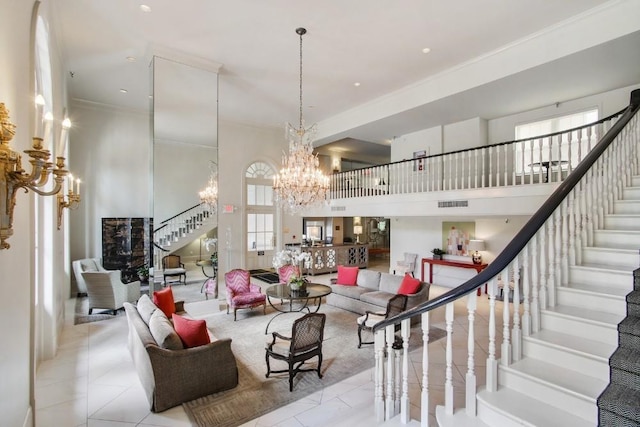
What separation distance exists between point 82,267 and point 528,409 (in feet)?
28.0

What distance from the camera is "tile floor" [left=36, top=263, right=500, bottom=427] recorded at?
9.85ft

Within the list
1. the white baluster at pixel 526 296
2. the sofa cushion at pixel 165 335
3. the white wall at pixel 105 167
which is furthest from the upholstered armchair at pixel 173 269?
the white baluster at pixel 526 296

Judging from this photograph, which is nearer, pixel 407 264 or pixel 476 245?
pixel 476 245

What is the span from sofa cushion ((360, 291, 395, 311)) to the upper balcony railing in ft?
9.00

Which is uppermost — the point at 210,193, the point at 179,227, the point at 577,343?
the point at 210,193

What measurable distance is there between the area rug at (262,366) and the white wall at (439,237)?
3.72 meters

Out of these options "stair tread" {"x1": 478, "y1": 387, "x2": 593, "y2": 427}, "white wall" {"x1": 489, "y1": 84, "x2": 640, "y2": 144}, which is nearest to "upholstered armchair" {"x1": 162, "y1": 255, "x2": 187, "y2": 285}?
"stair tread" {"x1": 478, "y1": 387, "x2": 593, "y2": 427}

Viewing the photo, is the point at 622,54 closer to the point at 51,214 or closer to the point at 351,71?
the point at 351,71

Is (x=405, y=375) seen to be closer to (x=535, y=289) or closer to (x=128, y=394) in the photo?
(x=535, y=289)

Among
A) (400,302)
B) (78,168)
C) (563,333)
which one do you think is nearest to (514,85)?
(400,302)

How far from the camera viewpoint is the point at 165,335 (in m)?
3.30

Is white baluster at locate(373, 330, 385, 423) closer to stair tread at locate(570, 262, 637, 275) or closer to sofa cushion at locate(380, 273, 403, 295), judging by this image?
stair tread at locate(570, 262, 637, 275)

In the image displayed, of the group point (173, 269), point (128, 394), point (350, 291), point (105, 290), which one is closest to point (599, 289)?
point (350, 291)

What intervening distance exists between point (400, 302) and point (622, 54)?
5459mm
